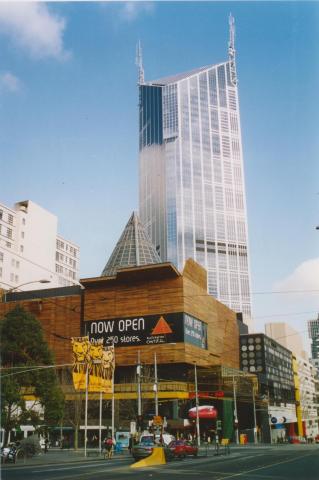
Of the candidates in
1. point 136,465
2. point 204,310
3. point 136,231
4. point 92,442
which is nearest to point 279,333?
point 136,231

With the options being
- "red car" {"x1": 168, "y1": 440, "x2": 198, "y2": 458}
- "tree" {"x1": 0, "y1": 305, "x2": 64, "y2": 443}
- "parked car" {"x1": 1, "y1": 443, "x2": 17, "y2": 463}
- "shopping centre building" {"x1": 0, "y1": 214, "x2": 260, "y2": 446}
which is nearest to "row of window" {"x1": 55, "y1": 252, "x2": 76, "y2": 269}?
"shopping centre building" {"x1": 0, "y1": 214, "x2": 260, "y2": 446}

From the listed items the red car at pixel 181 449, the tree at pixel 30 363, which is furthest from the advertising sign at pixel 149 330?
the red car at pixel 181 449

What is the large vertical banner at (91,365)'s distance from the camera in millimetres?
41906

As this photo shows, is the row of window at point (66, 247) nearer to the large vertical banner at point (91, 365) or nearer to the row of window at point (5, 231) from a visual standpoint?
the row of window at point (5, 231)

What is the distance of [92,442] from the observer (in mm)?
78062

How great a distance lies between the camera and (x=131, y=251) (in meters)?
118

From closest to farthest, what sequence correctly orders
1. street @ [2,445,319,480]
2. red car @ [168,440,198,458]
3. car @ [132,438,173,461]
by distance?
street @ [2,445,319,480] < car @ [132,438,173,461] < red car @ [168,440,198,458]

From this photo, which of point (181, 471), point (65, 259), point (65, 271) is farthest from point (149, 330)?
point (65, 259)

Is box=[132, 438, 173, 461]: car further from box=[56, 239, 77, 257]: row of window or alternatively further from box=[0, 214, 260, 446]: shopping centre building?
box=[56, 239, 77, 257]: row of window

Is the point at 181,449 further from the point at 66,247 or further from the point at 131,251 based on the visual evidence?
the point at 66,247

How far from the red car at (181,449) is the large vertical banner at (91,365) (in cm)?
716

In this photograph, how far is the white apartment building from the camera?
11031 centimetres

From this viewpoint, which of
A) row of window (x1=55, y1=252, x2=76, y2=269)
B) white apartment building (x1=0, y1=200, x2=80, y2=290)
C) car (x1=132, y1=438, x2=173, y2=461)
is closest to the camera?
car (x1=132, y1=438, x2=173, y2=461)

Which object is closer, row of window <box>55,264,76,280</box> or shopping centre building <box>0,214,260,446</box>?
shopping centre building <box>0,214,260,446</box>
